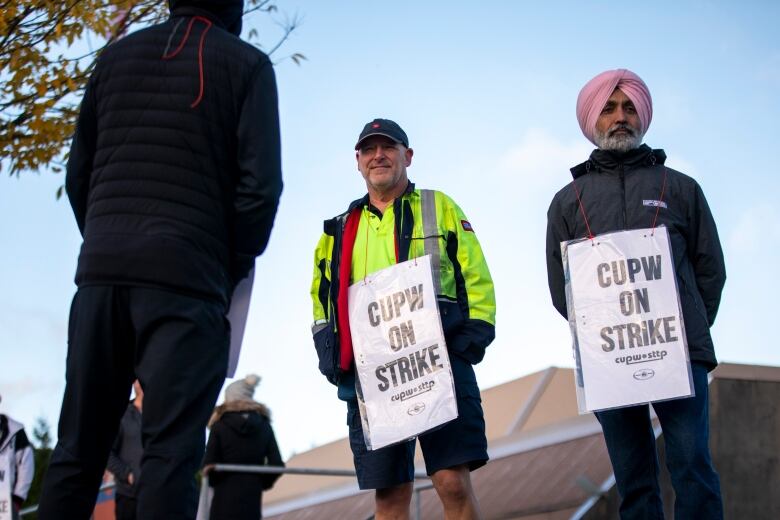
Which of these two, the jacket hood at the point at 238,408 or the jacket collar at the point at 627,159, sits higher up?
the jacket collar at the point at 627,159

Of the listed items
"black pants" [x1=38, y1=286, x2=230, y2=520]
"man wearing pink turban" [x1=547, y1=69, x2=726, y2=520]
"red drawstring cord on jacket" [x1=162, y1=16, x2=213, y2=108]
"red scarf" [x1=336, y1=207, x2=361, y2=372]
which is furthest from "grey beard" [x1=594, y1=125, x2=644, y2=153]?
"black pants" [x1=38, y1=286, x2=230, y2=520]

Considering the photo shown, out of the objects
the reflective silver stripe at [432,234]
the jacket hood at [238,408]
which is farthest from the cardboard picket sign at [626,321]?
the jacket hood at [238,408]

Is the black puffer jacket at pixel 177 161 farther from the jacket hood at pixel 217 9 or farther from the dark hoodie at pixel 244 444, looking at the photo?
the dark hoodie at pixel 244 444

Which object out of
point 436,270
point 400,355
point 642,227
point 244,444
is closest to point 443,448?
point 400,355

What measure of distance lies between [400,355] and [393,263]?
46cm

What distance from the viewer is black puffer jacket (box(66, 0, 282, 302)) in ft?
13.0

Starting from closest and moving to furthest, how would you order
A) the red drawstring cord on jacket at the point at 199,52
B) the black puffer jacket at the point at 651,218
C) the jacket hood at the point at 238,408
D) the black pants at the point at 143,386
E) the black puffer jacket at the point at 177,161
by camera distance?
1. the black pants at the point at 143,386
2. the black puffer jacket at the point at 177,161
3. the red drawstring cord on jacket at the point at 199,52
4. the black puffer jacket at the point at 651,218
5. the jacket hood at the point at 238,408

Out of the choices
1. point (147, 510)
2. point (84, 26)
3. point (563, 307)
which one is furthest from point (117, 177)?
point (84, 26)

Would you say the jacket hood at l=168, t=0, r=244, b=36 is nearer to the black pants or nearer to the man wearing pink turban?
the black pants

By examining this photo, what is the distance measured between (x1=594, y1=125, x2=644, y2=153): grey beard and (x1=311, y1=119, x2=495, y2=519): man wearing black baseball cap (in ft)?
2.48

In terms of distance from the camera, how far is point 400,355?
570 cm

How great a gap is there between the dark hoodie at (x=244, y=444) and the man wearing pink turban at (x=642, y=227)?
155 inches

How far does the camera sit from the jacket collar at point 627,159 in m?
5.92

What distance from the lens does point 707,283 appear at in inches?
225
